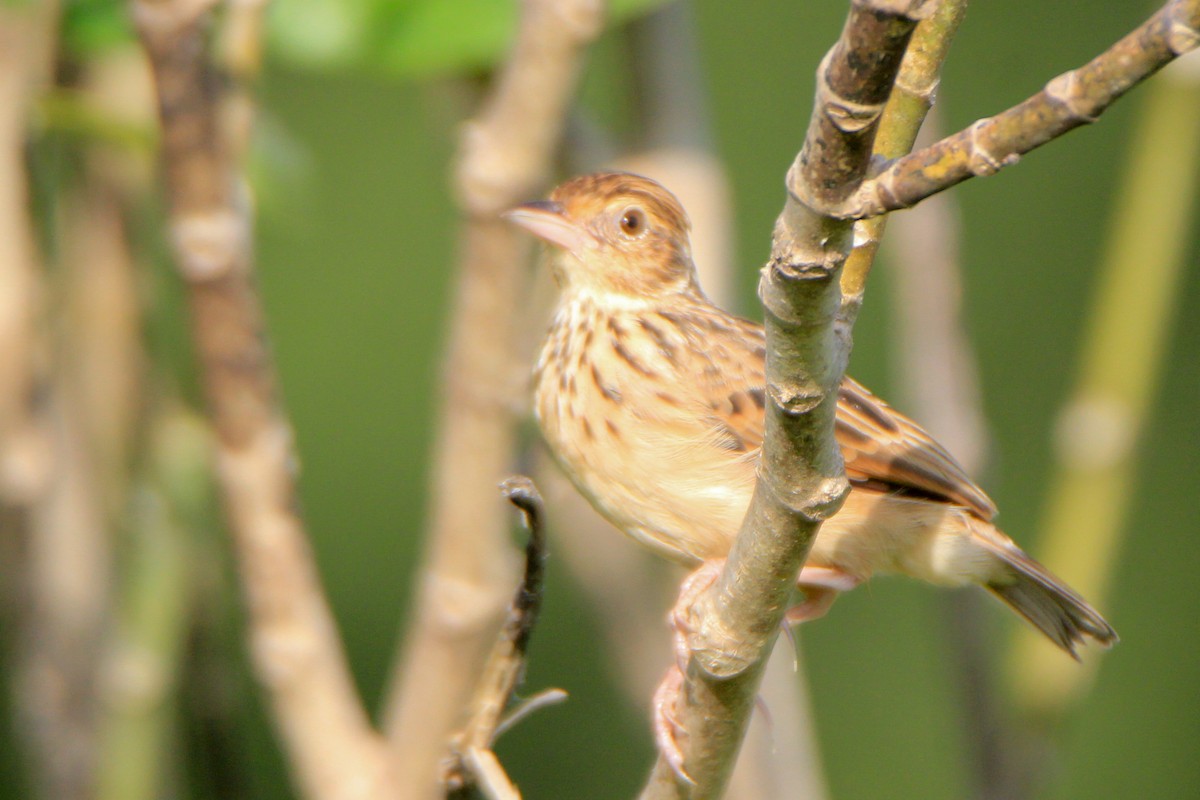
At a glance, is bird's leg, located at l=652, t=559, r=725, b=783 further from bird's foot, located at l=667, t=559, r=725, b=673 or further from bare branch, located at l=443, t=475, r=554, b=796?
bare branch, located at l=443, t=475, r=554, b=796

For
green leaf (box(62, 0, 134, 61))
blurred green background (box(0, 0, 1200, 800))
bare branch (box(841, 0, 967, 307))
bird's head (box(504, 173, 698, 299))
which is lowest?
blurred green background (box(0, 0, 1200, 800))

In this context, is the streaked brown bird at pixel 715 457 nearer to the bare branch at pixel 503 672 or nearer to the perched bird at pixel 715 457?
the perched bird at pixel 715 457

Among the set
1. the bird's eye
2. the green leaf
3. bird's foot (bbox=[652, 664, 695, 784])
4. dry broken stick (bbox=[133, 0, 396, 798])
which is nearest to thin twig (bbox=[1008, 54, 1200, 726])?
the bird's eye

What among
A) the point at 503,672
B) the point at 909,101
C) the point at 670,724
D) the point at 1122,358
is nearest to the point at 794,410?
the point at 909,101

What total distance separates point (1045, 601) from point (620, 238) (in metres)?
1.10

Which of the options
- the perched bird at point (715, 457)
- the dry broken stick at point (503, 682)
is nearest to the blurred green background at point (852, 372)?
the perched bird at point (715, 457)

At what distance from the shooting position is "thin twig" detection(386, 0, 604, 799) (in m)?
2.06

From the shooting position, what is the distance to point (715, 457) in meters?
2.42

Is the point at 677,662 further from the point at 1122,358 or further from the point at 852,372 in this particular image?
the point at 852,372

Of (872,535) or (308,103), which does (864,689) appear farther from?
(872,535)

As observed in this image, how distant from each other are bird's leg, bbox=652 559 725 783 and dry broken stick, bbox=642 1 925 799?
0.04m

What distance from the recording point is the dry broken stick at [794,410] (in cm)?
111

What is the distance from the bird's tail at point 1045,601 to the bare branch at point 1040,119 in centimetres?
153

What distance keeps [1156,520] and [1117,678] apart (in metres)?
0.82
